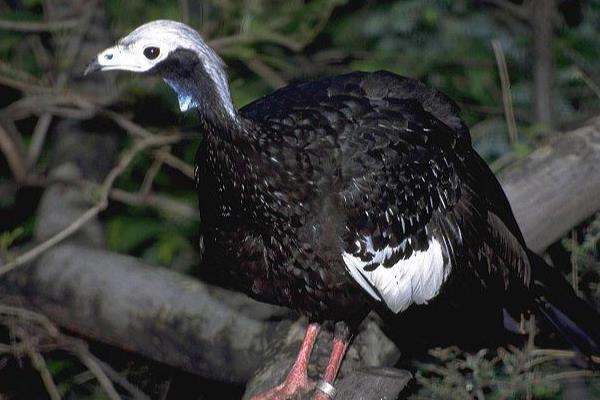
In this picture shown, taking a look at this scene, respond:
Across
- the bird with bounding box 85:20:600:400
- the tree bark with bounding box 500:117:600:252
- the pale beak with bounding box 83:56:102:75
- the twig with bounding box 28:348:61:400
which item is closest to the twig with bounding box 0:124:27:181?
the twig with bounding box 28:348:61:400

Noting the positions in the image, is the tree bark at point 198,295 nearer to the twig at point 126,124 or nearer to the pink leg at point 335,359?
the pink leg at point 335,359

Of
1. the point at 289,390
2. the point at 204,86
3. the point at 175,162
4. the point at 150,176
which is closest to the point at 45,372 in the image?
the point at 150,176

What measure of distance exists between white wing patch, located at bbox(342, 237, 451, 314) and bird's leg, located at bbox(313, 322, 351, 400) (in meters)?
0.20

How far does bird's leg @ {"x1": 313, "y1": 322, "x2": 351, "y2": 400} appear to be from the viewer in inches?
137

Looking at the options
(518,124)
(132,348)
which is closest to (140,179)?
(132,348)

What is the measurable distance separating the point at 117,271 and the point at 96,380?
817 millimetres

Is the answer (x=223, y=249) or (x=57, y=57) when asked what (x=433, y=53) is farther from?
(x=223, y=249)

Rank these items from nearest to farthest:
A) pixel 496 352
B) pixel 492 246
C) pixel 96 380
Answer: pixel 492 246, pixel 496 352, pixel 96 380

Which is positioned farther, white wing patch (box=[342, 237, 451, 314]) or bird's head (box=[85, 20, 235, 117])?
white wing patch (box=[342, 237, 451, 314])

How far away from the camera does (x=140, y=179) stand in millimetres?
5383

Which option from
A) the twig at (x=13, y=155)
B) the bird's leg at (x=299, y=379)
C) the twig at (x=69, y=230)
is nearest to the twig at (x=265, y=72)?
the twig at (x=69, y=230)

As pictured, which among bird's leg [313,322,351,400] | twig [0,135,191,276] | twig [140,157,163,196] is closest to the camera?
bird's leg [313,322,351,400]

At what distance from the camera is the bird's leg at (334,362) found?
3.48 m

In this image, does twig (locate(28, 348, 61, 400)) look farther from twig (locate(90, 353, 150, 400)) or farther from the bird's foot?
the bird's foot
